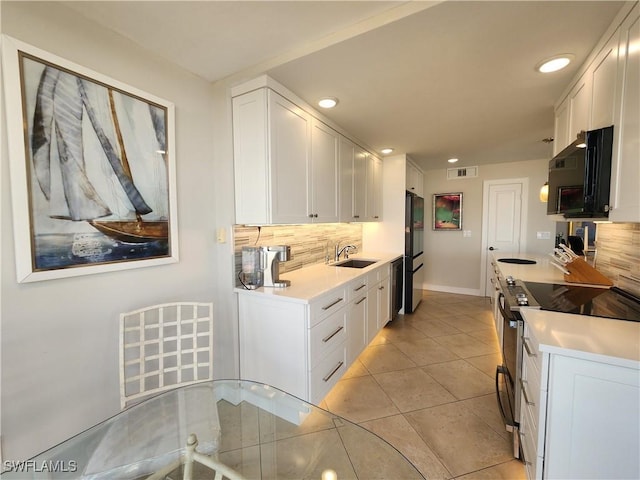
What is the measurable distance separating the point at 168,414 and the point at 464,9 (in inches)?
96.0

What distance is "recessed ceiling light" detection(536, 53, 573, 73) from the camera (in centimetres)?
160

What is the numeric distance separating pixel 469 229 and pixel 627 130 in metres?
3.91

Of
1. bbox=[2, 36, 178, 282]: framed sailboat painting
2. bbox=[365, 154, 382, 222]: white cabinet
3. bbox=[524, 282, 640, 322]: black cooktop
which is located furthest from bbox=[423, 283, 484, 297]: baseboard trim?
bbox=[2, 36, 178, 282]: framed sailboat painting

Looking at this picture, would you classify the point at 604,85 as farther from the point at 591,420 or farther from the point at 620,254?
the point at 591,420

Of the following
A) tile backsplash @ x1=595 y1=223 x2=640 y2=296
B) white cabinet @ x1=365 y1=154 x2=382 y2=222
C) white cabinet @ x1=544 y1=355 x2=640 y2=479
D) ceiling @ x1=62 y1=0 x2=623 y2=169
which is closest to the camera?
white cabinet @ x1=544 y1=355 x2=640 y2=479

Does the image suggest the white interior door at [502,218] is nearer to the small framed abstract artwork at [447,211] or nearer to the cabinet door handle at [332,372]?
the small framed abstract artwork at [447,211]

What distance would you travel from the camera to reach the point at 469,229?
4.89 metres

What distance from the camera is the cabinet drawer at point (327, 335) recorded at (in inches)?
71.4

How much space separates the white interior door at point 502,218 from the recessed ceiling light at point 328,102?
3.74 meters

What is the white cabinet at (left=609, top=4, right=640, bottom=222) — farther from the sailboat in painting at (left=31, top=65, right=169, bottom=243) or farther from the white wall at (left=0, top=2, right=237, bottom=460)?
the sailboat in painting at (left=31, top=65, right=169, bottom=243)

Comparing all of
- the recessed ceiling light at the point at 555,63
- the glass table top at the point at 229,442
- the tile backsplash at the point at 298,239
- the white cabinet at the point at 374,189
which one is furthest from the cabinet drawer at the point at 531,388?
the white cabinet at the point at 374,189

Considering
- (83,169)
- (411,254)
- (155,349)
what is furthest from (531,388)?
(411,254)

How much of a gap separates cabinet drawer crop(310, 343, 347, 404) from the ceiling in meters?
2.00

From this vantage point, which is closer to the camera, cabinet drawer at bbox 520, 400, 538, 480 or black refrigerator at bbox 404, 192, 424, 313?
cabinet drawer at bbox 520, 400, 538, 480
